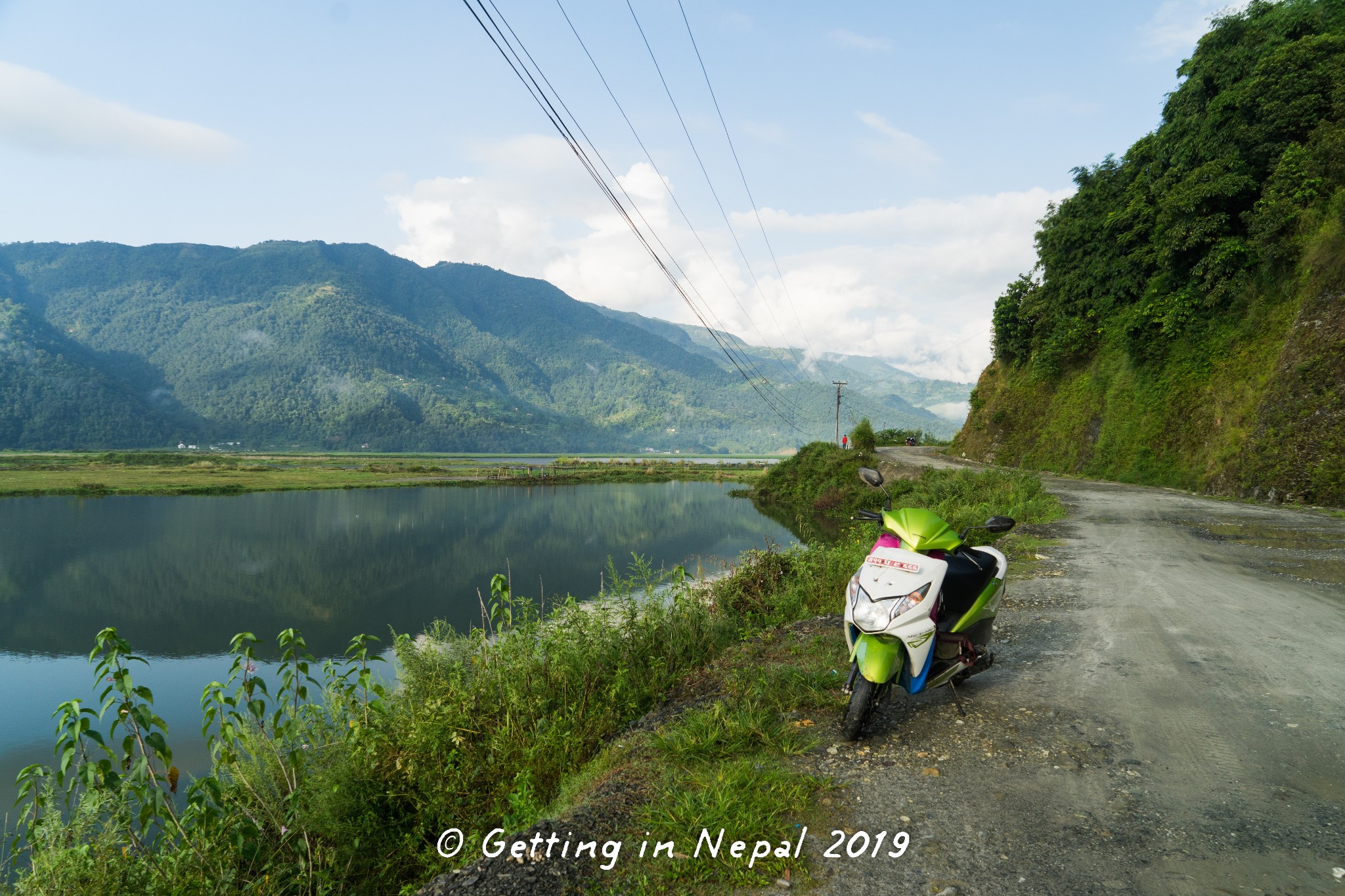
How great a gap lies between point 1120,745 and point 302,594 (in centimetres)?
2105

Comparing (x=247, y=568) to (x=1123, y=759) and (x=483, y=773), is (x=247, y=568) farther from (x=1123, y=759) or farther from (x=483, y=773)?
(x=1123, y=759)

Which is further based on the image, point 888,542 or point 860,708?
point 888,542

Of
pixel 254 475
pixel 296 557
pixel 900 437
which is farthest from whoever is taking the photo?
pixel 254 475

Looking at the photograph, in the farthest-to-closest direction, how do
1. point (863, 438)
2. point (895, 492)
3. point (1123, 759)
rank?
point (863, 438) < point (895, 492) < point (1123, 759)

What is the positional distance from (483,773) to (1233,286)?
25660 mm

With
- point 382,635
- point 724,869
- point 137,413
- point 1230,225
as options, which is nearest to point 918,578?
point 724,869

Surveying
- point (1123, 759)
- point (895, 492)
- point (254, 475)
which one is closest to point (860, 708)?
point (1123, 759)

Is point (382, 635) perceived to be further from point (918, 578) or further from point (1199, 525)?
point (1199, 525)

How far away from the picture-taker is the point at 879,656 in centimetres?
A: 393

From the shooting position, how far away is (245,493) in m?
48.9

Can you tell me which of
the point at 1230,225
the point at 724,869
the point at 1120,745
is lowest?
the point at 724,869

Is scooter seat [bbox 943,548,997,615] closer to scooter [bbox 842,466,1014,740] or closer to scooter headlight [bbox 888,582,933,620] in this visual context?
scooter [bbox 842,466,1014,740]

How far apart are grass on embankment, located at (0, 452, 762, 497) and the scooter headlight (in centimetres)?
5787

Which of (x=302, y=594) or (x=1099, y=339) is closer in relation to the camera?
(x=302, y=594)
